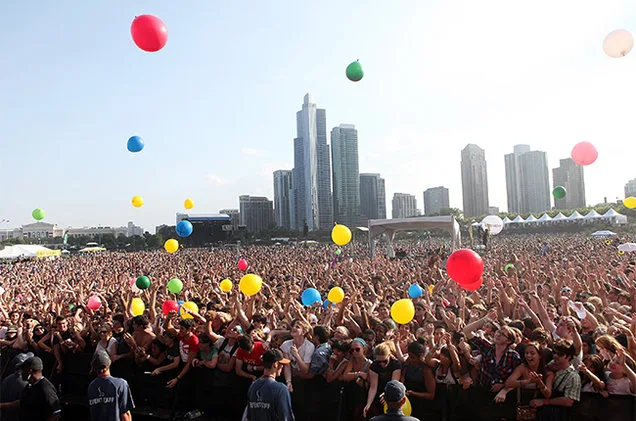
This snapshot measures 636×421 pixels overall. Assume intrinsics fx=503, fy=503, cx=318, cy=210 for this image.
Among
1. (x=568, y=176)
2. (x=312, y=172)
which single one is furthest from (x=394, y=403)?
(x=312, y=172)

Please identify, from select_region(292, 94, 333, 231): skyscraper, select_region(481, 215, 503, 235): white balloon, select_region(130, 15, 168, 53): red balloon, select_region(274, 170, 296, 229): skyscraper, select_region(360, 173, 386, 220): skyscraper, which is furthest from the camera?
select_region(274, 170, 296, 229): skyscraper

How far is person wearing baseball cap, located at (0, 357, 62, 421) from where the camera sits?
4.43m

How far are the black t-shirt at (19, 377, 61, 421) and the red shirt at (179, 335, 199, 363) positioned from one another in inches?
67.7

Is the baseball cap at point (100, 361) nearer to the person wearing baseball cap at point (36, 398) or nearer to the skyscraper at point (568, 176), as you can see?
the person wearing baseball cap at point (36, 398)

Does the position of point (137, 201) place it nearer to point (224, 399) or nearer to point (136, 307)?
point (136, 307)

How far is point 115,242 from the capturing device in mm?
75375

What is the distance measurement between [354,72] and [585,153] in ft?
13.7

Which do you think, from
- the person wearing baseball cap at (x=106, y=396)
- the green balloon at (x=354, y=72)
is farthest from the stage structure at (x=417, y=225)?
the person wearing baseball cap at (x=106, y=396)

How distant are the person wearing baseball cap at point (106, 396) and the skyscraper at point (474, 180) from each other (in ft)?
328

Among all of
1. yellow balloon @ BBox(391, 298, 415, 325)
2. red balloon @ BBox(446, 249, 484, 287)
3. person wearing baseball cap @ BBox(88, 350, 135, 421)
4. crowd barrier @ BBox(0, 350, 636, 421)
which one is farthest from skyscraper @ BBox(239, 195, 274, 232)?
person wearing baseball cap @ BBox(88, 350, 135, 421)

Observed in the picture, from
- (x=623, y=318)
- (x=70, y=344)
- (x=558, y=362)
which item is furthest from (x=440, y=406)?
(x=70, y=344)

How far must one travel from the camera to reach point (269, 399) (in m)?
4.10

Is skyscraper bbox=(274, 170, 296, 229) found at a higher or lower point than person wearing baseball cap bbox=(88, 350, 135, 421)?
higher

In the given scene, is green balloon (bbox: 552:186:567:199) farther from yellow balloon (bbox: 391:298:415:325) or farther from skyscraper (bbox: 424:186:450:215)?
skyscraper (bbox: 424:186:450:215)
